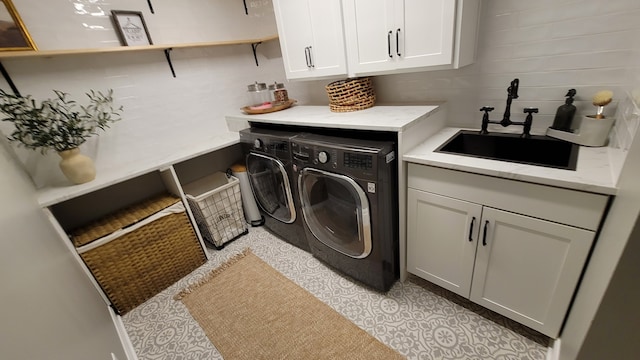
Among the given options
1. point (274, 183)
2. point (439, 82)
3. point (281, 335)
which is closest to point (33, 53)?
point (274, 183)

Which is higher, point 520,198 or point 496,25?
point 496,25

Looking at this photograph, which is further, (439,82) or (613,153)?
(439,82)

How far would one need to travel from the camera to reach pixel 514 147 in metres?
1.41

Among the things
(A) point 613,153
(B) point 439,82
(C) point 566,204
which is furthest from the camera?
(B) point 439,82

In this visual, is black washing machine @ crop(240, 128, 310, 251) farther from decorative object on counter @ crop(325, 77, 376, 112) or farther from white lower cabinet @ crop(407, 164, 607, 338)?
white lower cabinet @ crop(407, 164, 607, 338)

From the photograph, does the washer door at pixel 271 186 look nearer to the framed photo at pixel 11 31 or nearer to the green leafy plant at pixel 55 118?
the green leafy plant at pixel 55 118

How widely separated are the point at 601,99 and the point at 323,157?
131cm

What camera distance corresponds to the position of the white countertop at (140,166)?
147cm

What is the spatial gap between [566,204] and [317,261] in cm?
151

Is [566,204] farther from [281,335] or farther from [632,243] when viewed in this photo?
[281,335]

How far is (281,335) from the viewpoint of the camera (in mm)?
1449

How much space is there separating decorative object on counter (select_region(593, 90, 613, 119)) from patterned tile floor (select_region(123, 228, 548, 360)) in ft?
3.70

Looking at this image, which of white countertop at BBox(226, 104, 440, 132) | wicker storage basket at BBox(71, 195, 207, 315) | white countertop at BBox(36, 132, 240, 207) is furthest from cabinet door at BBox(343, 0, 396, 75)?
wicker storage basket at BBox(71, 195, 207, 315)

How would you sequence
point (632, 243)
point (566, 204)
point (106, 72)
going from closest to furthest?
point (632, 243), point (566, 204), point (106, 72)
